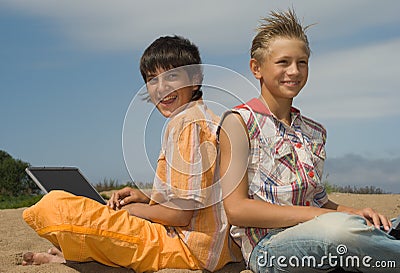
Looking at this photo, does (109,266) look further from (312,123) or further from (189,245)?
(312,123)

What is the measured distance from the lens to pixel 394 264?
270cm

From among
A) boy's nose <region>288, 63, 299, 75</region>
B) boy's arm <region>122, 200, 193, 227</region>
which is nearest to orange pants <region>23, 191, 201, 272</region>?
boy's arm <region>122, 200, 193, 227</region>

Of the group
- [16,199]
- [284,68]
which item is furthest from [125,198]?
[16,199]

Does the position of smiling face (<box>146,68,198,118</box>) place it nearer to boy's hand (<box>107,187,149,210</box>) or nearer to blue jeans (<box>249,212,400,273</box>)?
boy's hand (<box>107,187,149,210</box>)

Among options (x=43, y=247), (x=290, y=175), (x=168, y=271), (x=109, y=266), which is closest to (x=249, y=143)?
(x=290, y=175)

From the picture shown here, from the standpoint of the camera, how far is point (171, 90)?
10.4ft

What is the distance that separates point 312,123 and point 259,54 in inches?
20.8

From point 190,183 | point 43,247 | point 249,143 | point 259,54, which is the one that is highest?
point 259,54

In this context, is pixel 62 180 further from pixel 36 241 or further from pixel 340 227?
pixel 340 227

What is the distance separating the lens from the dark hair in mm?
3225

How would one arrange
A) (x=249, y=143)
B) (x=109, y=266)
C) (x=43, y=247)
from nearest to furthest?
(x=249, y=143)
(x=109, y=266)
(x=43, y=247)

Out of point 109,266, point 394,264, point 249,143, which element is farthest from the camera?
point 109,266

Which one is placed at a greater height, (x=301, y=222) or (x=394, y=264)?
(x=301, y=222)

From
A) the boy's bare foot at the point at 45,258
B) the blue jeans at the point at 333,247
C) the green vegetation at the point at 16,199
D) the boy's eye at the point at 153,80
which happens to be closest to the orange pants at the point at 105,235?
the boy's bare foot at the point at 45,258
